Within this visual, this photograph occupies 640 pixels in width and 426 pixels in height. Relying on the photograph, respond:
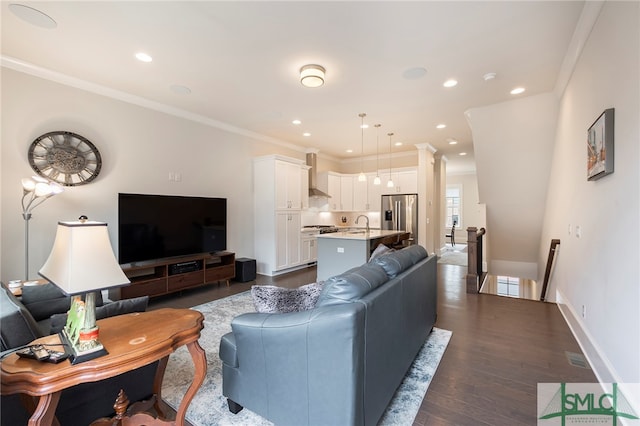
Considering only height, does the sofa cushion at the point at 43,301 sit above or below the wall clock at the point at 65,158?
below

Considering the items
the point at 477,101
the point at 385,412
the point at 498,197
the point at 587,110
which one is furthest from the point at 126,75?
the point at 498,197

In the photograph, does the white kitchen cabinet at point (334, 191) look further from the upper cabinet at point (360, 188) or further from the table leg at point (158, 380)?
the table leg at point (158, 380)

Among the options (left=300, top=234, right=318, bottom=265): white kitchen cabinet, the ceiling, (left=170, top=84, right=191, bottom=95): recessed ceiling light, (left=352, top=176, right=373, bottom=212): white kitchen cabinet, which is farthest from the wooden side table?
(left=352, top=176, right=373, bottom=212): white kitchen cabinet

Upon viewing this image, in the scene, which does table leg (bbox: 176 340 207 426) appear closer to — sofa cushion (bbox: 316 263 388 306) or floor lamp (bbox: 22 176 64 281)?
sofa cushion (bbox: 316 263 388 306)

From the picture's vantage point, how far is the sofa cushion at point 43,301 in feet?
7.72

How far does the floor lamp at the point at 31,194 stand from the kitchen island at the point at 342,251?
363 centimetres

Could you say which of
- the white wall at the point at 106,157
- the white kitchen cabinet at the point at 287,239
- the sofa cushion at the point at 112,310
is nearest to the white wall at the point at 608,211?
the sofa cushion at the point at 112,310

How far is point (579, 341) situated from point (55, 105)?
250 inches

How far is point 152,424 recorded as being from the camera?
1514 millimetres

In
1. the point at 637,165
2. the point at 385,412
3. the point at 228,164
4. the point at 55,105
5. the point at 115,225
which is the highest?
the point at 55,105

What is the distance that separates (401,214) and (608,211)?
16.5 feet

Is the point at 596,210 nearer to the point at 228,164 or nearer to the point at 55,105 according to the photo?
the point at 228,164

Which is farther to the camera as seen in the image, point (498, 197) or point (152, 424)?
point (498, 197)

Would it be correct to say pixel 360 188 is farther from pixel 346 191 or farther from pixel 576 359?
pixel 576 359
